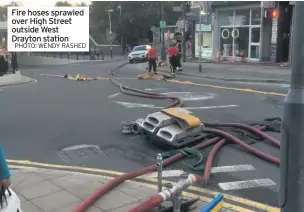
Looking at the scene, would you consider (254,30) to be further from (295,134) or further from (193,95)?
(295,134)

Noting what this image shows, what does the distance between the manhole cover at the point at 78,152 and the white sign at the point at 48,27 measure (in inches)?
182

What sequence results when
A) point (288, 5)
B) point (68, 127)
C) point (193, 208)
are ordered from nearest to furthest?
point (193, 208) → point (68, 127) → point (288, 5)

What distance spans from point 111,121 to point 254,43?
1807 centimetres

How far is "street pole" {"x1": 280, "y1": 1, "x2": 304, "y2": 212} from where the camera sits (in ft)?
8.48

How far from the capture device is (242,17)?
2611cm

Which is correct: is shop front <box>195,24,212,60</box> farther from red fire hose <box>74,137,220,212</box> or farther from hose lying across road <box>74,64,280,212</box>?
red fire hose <box>74,137,220,212</box>

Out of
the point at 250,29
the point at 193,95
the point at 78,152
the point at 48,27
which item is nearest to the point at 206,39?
the point at 250,29

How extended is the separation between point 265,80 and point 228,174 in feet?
38.9

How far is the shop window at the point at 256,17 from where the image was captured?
80.6ft

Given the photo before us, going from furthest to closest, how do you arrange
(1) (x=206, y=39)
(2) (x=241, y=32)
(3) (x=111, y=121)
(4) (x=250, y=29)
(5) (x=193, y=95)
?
(1) (x=206, y=39), (2) (x=241, y=32), (4) (x=250, y=29), (5) (x=193, y=95), (3) (x=111, y=121)

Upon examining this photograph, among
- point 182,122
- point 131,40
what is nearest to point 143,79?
point 182,122

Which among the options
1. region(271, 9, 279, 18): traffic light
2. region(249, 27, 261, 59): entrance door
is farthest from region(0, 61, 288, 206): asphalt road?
region(249, 27, 261, 59): entrance door

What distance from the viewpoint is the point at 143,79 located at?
19922mm

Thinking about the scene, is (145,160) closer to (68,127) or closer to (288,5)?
(68,127)
